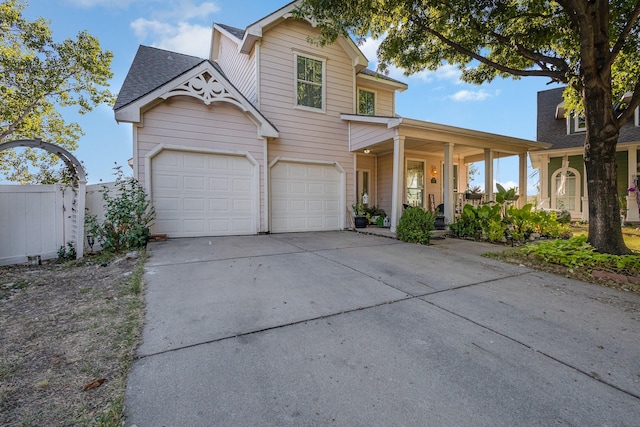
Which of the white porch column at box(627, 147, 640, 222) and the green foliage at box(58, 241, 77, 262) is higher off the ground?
the white porch column at box(627, 147, 640, 222)

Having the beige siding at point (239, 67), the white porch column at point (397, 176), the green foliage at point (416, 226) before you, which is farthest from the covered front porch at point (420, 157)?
the beige siding at point (239, 67)

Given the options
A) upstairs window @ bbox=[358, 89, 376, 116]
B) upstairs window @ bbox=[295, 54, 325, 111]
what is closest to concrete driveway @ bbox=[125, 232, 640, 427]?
upstairs window @ bbox=[295, 54, 325, 111]

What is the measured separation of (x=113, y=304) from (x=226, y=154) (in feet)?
17.3

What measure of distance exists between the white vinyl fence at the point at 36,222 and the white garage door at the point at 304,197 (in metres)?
4.51

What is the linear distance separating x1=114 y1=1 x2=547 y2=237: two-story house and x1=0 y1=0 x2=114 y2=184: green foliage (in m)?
6.55

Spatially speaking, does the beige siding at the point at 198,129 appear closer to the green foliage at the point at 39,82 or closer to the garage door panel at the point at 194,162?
the garage door panel at the point at 194,162

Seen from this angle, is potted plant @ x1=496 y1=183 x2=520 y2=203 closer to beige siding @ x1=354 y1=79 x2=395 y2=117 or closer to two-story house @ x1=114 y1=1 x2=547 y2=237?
two-story house @ x1=114 y1=1 x2=547 y2=237

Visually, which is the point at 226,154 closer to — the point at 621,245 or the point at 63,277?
the point at 63,277

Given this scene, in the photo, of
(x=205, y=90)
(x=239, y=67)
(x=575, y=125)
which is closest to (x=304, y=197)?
(x=205, y=90)

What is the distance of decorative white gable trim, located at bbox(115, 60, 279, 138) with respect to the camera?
636cm

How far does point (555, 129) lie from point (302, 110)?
1331 cm

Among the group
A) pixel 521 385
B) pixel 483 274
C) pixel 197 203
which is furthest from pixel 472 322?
pixel 197 203

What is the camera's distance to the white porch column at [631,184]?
444 inches

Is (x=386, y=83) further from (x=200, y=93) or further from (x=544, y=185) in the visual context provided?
(x=544, y=185)
